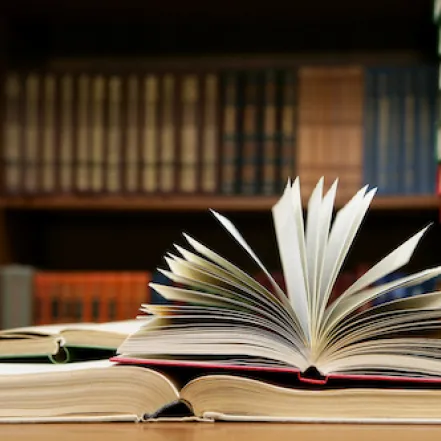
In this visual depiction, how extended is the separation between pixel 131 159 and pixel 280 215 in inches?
41.0

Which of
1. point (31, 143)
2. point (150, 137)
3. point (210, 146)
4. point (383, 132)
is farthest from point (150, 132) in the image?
point (383, 132)

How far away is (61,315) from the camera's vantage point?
1.69m

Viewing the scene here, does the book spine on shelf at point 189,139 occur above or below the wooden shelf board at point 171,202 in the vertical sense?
above

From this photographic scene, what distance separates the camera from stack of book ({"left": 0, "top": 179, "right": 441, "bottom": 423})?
0.61 metres

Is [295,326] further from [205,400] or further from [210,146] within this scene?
[210,146]

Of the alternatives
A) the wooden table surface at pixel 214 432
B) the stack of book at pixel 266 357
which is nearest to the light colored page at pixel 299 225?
the stack of book at pixel 266 357

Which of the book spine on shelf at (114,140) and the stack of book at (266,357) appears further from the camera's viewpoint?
the book spine on shelf at (114,140)

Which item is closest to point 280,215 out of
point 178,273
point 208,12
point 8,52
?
point 178,273

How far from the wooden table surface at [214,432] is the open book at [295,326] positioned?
4 cm

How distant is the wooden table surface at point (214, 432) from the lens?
56 centimetres

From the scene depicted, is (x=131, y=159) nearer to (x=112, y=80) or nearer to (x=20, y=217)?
(x=112, y=80)

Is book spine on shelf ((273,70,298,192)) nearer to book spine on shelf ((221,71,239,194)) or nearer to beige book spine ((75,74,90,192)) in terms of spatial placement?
book spine on shelf ((221,71,239,194))

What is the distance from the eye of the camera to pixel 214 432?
575 mm

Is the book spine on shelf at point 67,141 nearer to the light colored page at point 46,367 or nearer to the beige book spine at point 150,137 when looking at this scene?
the beige book spine at point 150,137
